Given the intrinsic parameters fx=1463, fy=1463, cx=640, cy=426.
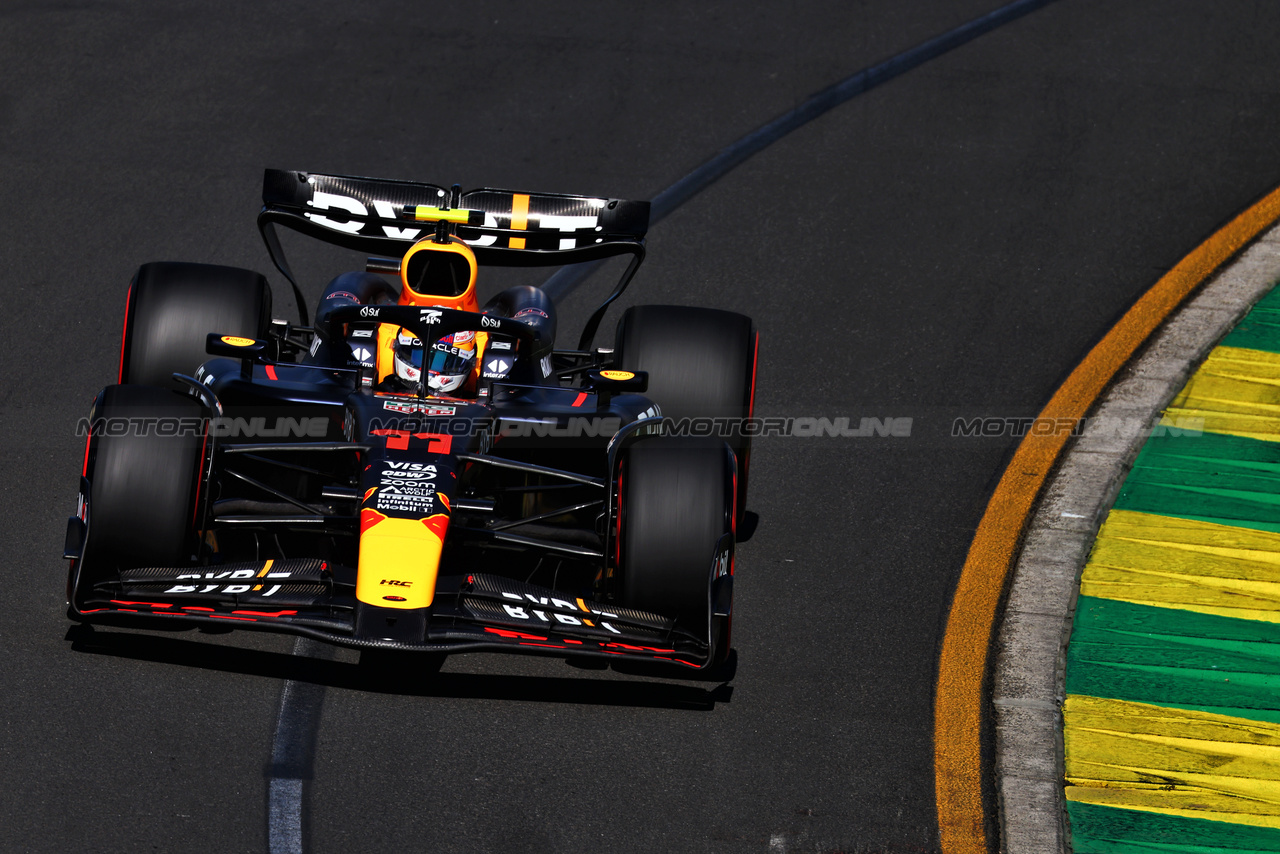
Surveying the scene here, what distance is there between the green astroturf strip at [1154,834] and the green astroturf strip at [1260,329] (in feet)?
13.7

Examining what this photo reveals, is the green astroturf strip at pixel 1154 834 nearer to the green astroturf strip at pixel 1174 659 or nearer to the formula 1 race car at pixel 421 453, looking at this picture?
the green astroturf strip at pixel 1174 659

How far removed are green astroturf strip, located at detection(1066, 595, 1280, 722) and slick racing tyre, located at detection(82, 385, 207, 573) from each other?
12.0ft

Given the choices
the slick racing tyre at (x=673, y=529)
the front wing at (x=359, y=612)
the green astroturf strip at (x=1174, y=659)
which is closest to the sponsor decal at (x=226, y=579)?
the front wing at (x=359, y=612)

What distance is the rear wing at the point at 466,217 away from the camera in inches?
287

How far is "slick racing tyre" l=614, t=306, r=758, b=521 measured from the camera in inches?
272

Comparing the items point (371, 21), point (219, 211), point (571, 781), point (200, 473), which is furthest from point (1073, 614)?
point (371, 21)

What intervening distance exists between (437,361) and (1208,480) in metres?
4.07

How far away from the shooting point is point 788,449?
783 centimetres

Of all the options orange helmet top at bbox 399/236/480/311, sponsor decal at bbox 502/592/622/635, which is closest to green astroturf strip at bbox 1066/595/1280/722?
sponsor decal at bbox 502/592/622/635

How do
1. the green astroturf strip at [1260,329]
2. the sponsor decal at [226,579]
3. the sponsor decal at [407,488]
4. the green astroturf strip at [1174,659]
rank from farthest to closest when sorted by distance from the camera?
the green astroturf strip at [1260,329] → the green astroturf strip at [1174,659] → the sponsor decal at [407,488] → the sponsor decal at [226,579]

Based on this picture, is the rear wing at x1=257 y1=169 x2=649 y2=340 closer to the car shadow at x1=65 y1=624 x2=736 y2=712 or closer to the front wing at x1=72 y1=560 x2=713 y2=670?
the car shadow at x1=65 y1=624 x2=736 y2=712

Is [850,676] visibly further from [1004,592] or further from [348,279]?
[348,279]

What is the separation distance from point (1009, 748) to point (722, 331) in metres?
2.37

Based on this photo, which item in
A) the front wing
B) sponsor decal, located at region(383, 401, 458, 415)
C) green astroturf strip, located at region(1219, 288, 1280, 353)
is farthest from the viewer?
green astroturf strip, located at region(1219, 288, 1280, 353)
